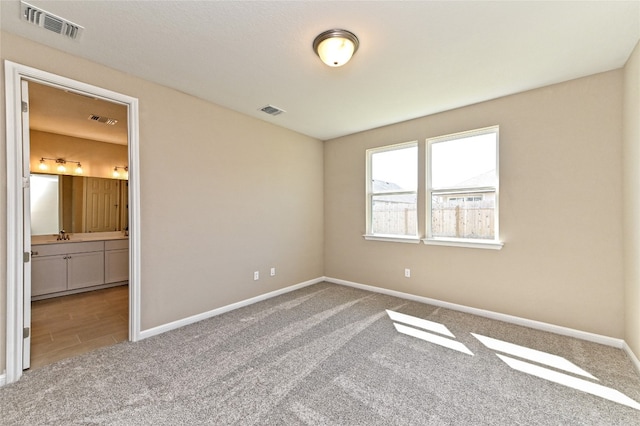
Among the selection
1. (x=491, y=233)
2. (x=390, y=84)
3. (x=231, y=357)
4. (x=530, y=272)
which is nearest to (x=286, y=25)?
(x=390, y=84)

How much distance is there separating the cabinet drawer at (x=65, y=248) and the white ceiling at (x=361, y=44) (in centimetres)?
325

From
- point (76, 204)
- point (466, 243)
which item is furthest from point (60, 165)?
point (466, 243)

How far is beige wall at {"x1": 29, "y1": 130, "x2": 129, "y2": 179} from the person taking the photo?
450 centimetres

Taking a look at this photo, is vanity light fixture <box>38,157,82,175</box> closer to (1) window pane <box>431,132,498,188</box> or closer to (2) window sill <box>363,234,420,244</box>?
(2) window sill <box>363,234,420,244</box>

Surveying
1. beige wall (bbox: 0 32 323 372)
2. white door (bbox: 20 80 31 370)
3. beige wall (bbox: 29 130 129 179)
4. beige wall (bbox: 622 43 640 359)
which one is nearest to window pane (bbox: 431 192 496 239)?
beige wall (bbox: 622 43 640 359)

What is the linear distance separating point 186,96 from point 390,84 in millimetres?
2348

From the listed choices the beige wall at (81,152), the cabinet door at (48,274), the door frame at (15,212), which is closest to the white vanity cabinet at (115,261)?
the cabinet door at (48,274)

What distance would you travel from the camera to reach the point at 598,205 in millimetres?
2730

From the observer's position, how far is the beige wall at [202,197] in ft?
9.10

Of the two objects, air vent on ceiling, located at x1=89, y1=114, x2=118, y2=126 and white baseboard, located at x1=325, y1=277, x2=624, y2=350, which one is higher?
air vent on ceiling, located at x1=89, y1=114, x2=118, y2=126

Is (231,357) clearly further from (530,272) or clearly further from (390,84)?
(530,272)

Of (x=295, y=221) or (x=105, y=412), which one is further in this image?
(x=295, y=221)

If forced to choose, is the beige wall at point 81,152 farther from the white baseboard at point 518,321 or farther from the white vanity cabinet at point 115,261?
the white baseboard at point 518,321

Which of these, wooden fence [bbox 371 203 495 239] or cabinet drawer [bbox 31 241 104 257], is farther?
cabinet drawer [bbox 31 241 104 257]
